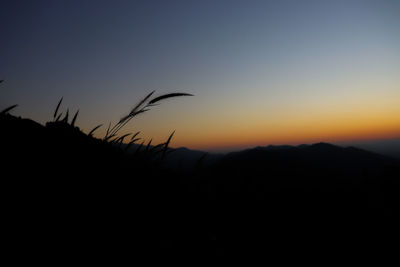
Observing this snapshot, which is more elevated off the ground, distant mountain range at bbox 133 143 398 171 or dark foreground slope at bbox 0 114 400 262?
dark foreground slope at bbox 0 114 400 262

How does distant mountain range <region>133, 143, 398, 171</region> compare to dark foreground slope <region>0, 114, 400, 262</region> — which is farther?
distant mountain range <region>133, 143, 398, 171</region>

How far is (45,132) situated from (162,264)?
41.6 inches

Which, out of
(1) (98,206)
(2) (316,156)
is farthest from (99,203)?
(2) (316,156)

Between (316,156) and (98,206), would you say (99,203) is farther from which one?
(316,156)

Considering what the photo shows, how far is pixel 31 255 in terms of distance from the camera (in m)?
0.65

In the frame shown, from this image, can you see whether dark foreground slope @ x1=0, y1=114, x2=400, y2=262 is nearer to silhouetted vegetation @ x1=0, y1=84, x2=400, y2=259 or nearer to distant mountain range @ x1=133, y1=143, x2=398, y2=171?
silhouetted vegetation @ x1=0, y1=84, x2=400, y2=259

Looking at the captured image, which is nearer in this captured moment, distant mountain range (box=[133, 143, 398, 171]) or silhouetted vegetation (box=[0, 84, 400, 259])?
silhouetted vegetation (box=[0, 84, 400, 259])

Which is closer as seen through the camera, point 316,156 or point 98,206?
point 98,206

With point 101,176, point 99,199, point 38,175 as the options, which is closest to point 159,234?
point 99,199

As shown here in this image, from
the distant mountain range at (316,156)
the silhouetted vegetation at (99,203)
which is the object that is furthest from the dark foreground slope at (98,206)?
the distant mountain range at (316,156)

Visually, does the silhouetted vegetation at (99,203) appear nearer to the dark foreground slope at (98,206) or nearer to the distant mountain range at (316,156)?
the dark foreground slope at (98,206)

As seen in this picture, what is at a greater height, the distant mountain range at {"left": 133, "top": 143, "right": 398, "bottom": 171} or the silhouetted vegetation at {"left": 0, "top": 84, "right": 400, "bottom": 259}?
the silhouetted vegetation at {"left": 0, "top": 84, "right": 400, "bottom": 259}

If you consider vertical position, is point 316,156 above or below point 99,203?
below

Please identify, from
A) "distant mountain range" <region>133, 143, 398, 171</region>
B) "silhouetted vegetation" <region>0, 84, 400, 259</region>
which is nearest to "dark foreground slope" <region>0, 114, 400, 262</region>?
"silhouetted vegetation" <region>0, 84, 400, 259</region>
